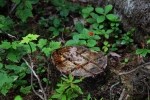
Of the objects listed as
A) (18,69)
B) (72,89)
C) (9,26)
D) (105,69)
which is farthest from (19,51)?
(9,26)

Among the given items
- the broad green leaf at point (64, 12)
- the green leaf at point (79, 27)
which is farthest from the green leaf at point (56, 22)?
the green leaf at point (79, 27)

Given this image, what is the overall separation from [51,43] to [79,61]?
0.38m

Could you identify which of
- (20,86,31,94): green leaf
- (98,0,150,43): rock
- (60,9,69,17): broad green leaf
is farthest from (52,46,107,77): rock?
(60,9,69,17): broad green leaf

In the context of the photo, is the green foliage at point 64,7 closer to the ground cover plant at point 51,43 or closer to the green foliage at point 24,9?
the ground cover plant at point 51,43

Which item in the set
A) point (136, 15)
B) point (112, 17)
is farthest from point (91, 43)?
point (136, 15)

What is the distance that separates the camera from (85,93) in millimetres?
3561

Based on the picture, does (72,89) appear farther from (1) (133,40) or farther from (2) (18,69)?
(1) (133,40)

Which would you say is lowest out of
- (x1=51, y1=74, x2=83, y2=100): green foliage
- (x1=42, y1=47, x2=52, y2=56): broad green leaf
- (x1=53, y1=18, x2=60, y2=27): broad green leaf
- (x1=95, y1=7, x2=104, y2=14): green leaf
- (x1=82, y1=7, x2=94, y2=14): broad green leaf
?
(x1=51, y1=74, x2=83, y2=100): green foliage

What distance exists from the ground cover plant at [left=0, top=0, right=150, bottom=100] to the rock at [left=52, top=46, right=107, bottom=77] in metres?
0.08

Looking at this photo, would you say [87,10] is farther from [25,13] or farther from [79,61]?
[79,61]

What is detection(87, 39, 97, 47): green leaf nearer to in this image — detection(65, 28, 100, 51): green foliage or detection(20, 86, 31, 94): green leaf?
detection(65, 28, 100, 51): green foliage

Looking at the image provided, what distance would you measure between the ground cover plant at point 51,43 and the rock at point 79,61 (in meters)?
0.08

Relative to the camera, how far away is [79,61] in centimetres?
369

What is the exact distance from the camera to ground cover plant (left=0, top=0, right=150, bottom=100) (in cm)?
335
